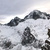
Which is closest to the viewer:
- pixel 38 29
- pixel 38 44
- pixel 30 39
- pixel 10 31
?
pixel 38 44

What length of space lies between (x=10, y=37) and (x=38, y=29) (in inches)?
909

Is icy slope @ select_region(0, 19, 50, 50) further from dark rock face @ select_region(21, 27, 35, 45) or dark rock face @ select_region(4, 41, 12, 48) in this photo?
dark rock face @ select_region(21, 27, 35, 45)

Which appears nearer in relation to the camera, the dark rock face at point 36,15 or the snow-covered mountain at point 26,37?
the snow-covered mountain at point 26,37

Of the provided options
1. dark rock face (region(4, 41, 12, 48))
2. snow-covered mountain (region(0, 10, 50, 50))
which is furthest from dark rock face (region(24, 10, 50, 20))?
dark rock face (region(4, 41, 12, 48))

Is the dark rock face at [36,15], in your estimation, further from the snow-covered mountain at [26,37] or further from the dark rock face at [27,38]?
the dark rock face at [27,38]

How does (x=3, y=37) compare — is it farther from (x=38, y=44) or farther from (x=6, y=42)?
(x=38, y=44)

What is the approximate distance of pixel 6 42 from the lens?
117000 millimetres

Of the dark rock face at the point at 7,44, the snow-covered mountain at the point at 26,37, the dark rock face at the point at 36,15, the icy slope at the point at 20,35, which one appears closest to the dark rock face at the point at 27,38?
the snow-covered mountain at the point at 26,37

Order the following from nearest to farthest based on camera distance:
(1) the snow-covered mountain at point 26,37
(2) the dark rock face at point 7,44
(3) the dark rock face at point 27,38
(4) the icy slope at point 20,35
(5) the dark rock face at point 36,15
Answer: (1) the snow-covered mountain at point 26,37 → (4) the icy slope at point 20,35 → (3) the dark rock face at point 27,38 → (2) the dark rock face at point 7,44 → (5) the dark rock face at point 36,15

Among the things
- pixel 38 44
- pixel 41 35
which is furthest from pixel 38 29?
pixel 38 44

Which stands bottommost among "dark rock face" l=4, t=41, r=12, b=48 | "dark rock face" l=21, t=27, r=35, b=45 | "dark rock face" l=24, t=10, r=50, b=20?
"dark rock face" l=4, t=41, r=12, b=48

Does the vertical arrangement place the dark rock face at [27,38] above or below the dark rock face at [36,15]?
below

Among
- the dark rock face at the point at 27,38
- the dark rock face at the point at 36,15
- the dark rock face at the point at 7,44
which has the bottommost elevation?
the dark rock face at the point at 7,44

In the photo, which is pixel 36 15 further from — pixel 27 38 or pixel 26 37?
pixel 27 38
